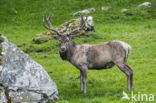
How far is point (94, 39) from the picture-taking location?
2586cm

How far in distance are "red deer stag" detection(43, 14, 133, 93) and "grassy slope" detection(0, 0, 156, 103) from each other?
88cm

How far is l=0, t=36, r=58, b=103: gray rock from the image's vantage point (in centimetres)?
1058

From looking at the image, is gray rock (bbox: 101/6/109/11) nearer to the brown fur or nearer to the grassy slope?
the grassy slope

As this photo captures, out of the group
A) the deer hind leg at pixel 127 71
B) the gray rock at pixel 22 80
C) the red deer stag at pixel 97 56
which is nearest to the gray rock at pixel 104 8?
the red deer stag at pixel 97 56

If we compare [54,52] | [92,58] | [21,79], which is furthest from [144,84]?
[54,52]

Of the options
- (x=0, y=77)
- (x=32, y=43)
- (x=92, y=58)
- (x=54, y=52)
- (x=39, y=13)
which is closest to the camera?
(x=0, y=77)

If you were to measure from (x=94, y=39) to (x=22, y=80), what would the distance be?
15.5m

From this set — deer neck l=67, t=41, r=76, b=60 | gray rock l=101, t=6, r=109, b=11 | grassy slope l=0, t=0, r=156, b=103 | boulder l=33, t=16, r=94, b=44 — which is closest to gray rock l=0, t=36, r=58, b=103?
grassy slope l=0, t=0, r=156, b=103

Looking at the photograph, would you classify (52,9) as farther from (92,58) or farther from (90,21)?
(92,58)

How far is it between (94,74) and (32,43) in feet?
35.0

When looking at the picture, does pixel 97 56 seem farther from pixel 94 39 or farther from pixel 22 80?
pixel 94 39

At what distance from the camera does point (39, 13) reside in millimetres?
39000

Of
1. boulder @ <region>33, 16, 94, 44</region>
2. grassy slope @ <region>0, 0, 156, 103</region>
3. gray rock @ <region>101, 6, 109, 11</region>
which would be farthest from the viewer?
gray rock @ <region>101, 6, 109, 11</region>

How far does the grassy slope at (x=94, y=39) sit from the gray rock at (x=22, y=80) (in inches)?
44.8
